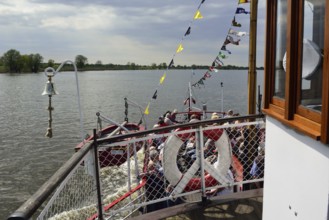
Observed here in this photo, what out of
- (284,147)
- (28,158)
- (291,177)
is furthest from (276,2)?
(28,158)

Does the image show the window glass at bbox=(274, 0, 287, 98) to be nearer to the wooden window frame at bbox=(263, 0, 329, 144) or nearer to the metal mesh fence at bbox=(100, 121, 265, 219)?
the wooden window frame at bbox=(263, 0, 329, 144)

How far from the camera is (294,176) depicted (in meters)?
1.93

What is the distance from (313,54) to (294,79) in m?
0.21

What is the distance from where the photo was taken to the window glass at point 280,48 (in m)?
2.03

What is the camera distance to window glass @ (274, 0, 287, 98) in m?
2.03

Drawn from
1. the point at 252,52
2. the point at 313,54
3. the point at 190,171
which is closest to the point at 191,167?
the point at 190,171

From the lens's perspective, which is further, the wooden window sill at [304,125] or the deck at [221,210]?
the deck at [221,210]

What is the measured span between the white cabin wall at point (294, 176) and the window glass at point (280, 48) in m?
0.24

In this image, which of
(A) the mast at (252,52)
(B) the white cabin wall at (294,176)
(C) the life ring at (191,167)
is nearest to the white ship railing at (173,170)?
(C) the life ring at (191,167)

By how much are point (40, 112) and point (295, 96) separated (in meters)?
29.6

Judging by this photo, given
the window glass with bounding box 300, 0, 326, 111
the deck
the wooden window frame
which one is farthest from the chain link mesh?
the window glass with bounding box 300, 0, 326, 111

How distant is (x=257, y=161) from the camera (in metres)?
4.66

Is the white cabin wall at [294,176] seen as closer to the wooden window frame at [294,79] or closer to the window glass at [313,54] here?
the wooden window frame at [294,79]

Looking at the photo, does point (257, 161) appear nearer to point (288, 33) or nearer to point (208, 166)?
point (208, 166)
